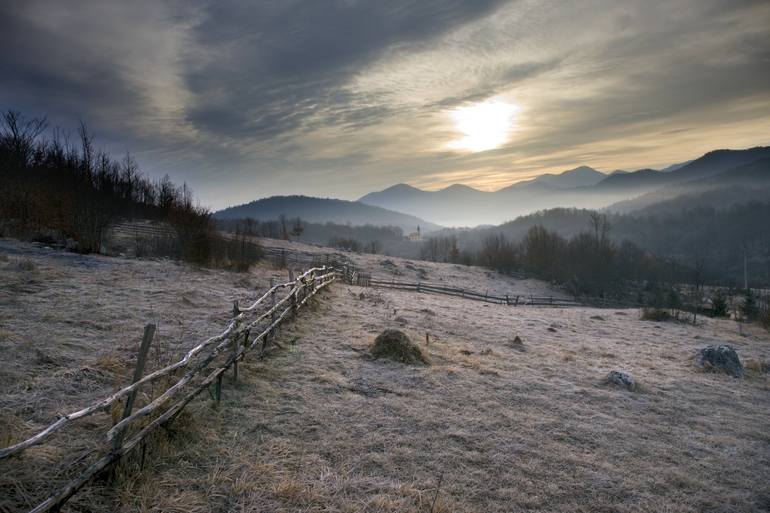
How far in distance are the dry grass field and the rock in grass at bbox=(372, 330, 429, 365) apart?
1.00 ft

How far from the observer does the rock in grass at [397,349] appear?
8.55 m

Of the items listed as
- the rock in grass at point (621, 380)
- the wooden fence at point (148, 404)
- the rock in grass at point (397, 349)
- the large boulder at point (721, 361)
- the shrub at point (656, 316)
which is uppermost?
the wooden fence at point (148, 404)

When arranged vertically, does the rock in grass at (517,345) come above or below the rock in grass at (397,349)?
below

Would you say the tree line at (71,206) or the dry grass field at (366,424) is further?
the tree line at (71,206)

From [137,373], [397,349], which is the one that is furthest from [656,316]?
[137,373]

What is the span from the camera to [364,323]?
39.0 feet

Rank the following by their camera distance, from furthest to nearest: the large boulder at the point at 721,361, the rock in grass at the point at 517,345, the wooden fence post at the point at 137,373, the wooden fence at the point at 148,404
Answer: the rock in grass at the point at 517,345 < the large boulder at the point at 721,361 < the wooden fence post at the point at 137,373 < the wooden fence at the point at 148,404

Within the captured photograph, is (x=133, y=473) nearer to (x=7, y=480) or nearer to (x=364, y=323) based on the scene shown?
(x=7, y=480)

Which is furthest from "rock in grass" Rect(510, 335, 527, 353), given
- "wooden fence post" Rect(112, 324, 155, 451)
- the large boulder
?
"wooden fence post" Rect(112, 324, 155, 451)

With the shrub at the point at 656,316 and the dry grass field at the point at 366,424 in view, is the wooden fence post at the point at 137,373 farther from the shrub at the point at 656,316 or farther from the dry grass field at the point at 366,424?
the shrub at the point at 656,316

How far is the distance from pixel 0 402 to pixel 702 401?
1219 cm

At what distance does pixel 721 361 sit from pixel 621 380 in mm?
5211

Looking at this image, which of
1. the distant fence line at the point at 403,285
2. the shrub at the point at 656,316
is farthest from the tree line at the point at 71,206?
the shrub at the point at 656,316

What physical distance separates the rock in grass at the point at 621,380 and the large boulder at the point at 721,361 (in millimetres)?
4494
